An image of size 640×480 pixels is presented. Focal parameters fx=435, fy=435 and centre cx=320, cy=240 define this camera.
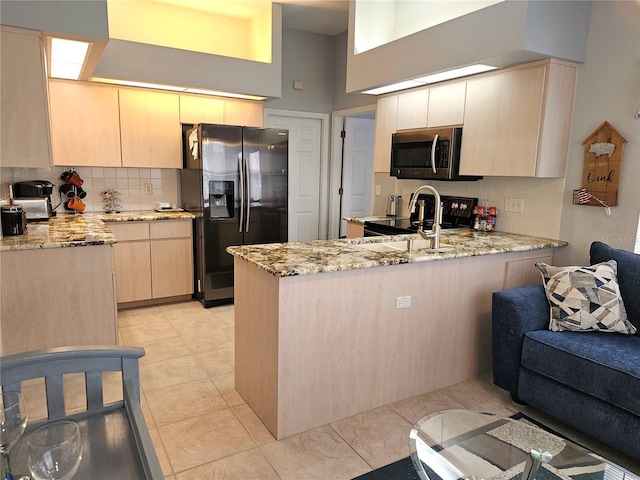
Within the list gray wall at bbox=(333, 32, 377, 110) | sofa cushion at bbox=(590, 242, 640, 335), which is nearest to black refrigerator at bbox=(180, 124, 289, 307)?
gray wall at bbox=(333, 32, 377, 110)

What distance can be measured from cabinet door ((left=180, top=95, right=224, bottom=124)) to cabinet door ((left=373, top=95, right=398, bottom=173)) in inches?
66.9

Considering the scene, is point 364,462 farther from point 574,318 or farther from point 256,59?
point 256,59

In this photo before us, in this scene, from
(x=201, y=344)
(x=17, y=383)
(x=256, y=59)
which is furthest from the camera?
(x=256, y=59)

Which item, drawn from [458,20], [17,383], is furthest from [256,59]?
[17,383]

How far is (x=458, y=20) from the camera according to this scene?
296 centimetres

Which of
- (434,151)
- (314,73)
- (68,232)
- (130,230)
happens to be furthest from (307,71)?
(68,232)

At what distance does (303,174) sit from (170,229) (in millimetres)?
1984

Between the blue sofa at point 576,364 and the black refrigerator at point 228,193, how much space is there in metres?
2.54

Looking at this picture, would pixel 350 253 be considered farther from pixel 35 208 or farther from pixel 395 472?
pixel 35 208

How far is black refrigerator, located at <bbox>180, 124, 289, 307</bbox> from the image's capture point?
13.5ft

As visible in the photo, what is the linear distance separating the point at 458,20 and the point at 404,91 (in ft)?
3.32

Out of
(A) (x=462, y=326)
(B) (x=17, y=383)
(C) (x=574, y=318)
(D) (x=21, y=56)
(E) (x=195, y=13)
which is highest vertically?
(E) (x=195, y=13)

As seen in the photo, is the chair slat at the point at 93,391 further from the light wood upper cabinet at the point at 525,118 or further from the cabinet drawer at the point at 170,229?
the cabinet drawer at the point at 170,229

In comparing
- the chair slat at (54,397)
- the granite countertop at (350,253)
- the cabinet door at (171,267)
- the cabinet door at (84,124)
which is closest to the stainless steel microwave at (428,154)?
the granite countertop at (350,253)
